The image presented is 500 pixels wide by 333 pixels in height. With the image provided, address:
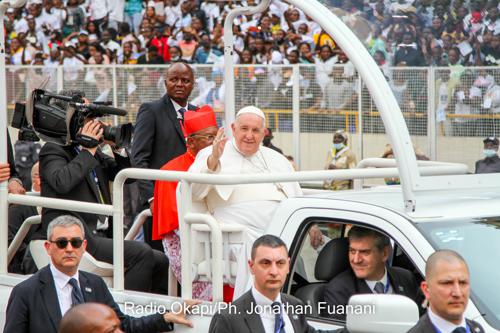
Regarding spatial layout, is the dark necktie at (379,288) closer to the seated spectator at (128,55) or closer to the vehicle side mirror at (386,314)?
the vehicle side mirror at (386,314)

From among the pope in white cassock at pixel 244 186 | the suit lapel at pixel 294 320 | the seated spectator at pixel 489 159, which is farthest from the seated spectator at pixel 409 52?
the suit lapel at pixel 294 320

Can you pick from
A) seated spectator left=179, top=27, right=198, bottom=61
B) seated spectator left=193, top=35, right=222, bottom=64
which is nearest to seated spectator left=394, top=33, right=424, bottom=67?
seated spectator left=193, top=35, right=222, bottom=64

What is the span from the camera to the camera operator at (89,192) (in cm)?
745

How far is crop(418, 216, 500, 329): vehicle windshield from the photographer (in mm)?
5383

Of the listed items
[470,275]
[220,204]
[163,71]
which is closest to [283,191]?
[220,204]

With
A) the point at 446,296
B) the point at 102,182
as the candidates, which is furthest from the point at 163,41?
the point at 446,296

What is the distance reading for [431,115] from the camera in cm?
659

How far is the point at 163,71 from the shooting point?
1842 centimetres

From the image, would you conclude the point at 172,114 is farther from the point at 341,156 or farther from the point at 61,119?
the point at 341,156

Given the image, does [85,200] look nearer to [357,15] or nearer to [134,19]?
[357,15]

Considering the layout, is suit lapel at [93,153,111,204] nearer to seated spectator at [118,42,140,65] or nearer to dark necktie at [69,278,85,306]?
dark necktie at [69,278,85,306]

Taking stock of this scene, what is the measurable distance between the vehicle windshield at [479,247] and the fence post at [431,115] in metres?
0.84

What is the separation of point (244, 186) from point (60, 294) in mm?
1311

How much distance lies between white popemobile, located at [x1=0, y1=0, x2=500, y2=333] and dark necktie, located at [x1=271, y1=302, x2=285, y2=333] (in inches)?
14.4
